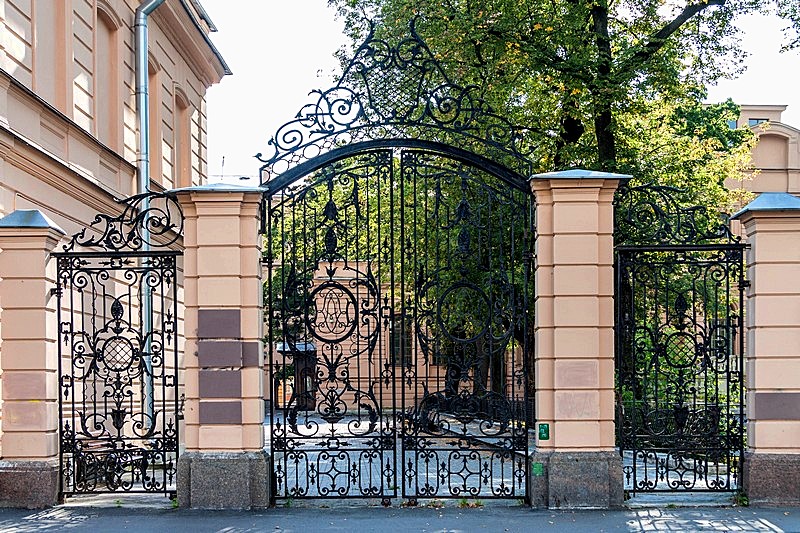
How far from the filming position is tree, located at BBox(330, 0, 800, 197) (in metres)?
17.7

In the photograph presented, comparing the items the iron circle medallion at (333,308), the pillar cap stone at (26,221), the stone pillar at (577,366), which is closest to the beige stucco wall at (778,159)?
the stone pillar at (577,366)

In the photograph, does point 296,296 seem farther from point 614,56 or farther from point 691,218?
point 614,56

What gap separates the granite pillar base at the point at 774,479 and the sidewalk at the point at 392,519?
16cm

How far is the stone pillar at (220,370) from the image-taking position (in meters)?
10.4

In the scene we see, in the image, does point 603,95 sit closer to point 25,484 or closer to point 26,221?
point 26,221

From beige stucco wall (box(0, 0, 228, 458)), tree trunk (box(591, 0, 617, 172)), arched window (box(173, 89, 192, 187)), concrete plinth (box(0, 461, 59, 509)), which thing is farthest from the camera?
arched window (box(173, 89, 192, 187))

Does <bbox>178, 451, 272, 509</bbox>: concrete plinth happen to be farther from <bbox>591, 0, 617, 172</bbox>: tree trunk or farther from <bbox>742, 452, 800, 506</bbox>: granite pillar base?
<bbox>591, 0, 617, 172</bbox>: tree trunk

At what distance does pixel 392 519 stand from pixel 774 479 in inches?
152

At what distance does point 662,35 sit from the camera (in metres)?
19.0

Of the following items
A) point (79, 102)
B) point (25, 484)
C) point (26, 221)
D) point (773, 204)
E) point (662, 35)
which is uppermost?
point (662, 35)

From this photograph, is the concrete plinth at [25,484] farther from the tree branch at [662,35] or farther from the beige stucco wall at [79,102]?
the tree branch at [662,35]

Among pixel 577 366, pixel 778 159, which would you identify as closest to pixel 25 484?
pixel 577 366

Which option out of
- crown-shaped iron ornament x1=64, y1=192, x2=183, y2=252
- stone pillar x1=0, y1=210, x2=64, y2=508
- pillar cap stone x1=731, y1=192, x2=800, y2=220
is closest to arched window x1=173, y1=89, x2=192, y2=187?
crown-shaped iron ornament x1=64, y1=192, x2=183, y2=252

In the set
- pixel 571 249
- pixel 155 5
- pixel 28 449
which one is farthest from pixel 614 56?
pixel 28 449
